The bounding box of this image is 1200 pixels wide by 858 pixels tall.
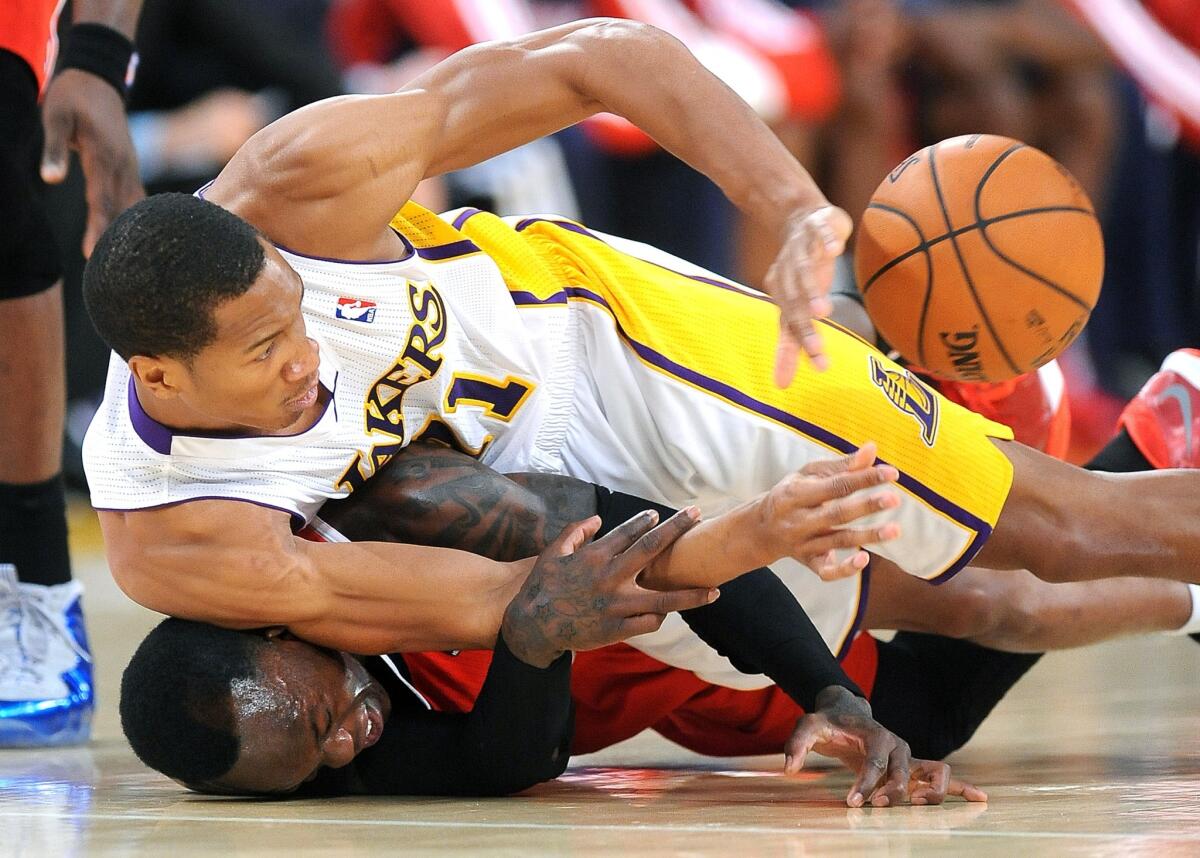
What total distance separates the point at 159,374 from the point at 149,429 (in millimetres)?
117

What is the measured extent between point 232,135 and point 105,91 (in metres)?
4.00

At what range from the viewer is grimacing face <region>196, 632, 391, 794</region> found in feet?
8.25

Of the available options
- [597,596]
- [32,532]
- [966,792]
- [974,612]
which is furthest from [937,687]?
[32,532]

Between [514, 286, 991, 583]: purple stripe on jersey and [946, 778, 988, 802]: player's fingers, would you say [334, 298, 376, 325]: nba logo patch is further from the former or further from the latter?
[946, 778, 988, 802]: player's fingers

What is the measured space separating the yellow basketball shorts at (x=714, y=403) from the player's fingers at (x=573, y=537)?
332 mm

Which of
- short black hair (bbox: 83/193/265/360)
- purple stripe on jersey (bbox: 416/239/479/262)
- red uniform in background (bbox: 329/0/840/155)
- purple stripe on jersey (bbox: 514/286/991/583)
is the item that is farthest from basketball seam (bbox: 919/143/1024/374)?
red uniform in background (bbox: 329/0/840/155)

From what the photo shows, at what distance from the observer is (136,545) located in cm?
259

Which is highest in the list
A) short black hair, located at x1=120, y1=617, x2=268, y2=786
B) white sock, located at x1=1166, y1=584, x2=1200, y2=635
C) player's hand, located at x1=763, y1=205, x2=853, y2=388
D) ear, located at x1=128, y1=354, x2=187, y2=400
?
player's hand, located at x1=763, y1=205, x2=853, y2=388

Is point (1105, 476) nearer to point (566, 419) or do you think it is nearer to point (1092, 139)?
point (566, 419)

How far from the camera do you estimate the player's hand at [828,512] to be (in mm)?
2260

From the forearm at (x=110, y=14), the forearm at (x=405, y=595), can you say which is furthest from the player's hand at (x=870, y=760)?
the forearm at (x=110, y=14)

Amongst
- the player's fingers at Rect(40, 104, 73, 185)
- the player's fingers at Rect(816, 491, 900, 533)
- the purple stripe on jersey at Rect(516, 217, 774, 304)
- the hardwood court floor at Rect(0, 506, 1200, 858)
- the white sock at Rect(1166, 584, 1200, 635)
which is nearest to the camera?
the hardwood court floor at Rect(0, 506, 1200, 858)

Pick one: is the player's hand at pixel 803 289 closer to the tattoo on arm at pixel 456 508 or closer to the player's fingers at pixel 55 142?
the tattoo on arm at pixel 456 508

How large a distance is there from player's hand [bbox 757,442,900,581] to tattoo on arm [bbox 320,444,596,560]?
511mm
